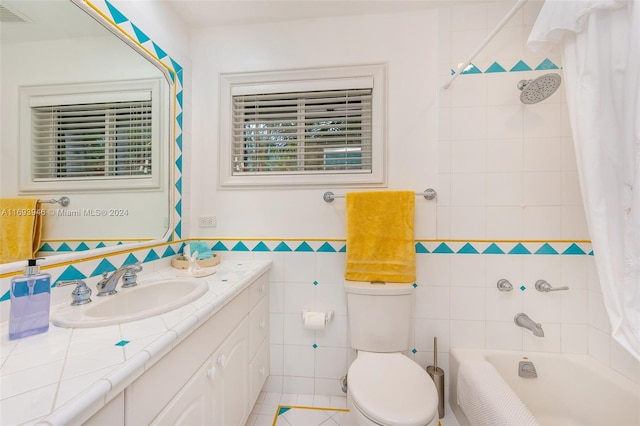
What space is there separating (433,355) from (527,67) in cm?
175

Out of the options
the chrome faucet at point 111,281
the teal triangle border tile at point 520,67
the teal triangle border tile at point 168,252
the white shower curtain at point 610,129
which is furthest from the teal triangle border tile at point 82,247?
the teal triangle border tile at point 520,67

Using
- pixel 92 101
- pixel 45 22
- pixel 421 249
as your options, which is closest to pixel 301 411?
pixel 421 249

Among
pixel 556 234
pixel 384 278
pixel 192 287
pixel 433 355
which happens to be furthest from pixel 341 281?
pixel 556 234

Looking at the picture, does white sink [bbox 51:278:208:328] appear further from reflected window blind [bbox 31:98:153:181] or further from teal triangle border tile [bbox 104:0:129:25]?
teal triangle border tile [bbox 104:0:129:25]

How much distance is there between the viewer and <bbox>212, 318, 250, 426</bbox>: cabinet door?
95 cm

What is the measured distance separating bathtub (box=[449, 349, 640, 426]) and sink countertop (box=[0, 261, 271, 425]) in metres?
1.29

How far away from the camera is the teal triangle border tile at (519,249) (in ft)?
4.85

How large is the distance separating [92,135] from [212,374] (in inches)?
40.8

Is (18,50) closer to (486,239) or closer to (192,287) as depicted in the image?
(192,287)

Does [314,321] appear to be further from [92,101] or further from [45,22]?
[45,22]

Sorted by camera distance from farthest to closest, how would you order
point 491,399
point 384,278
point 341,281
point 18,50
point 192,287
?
point 341,281, point 384,278, point 192,287, point 491,399, point 18,50

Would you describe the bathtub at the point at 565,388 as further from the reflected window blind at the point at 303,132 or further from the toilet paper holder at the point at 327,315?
the reflected window blind at the point at 303,132

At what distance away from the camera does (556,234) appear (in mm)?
1467

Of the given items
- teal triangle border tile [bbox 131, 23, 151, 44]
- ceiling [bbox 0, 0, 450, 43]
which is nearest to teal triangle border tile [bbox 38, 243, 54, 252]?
teal triangle border tile [bbox 131, 23, 151, 44]
